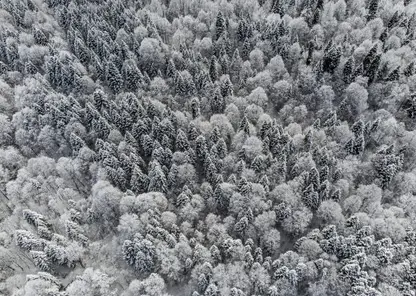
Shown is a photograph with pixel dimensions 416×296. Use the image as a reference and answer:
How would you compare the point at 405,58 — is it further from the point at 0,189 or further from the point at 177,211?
the point at 0,189

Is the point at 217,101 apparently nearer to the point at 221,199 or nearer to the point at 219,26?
the point at 221,199

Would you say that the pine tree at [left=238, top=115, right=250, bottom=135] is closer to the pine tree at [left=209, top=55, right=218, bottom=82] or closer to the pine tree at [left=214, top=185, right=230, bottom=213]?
the pine tree at [left=214, top=185, right=230, bottom=213]

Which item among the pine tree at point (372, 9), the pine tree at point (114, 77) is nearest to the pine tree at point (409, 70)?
the pine tree at point (372, 9)

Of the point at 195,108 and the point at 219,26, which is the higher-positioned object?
the point at 219,26

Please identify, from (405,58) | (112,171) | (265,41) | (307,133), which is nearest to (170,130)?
(112,171)

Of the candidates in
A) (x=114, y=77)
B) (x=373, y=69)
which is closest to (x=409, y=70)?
(x=373, y=69)

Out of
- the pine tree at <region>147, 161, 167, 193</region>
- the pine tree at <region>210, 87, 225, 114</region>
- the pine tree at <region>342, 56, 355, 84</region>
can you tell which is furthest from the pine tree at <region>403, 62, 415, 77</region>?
the pine tree at <region>147, 161, 167, 193</region>

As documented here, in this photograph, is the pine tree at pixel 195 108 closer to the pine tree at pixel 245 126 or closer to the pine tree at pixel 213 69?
the pine tree at pixel 213 69

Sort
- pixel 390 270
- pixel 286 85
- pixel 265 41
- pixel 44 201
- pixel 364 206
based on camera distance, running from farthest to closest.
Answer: pixel 265 41 < pixel 286 85 < pixel 44 201 < pixel 364 206 < pixel 390 270
